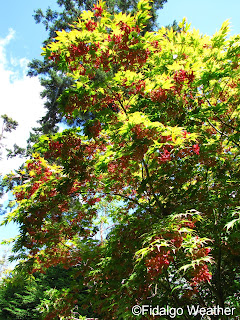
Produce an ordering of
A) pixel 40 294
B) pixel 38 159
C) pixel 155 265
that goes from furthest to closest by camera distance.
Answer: pixel 40 294 < pixel 38 159 < pixel 155 265

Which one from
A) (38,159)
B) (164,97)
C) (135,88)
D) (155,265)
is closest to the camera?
(155,265)

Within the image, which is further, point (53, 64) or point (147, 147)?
point (53, 64)

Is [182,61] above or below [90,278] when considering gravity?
above

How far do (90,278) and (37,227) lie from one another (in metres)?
1.45

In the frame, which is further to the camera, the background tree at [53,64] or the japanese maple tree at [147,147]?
the background tree at [53,64]

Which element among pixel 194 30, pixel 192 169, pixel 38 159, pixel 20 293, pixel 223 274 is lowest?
pixel 20 293

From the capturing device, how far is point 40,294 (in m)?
9.65

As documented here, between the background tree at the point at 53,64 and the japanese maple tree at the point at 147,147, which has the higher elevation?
the background tree at the point at 53,64

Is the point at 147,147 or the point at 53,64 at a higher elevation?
the point at 53,64

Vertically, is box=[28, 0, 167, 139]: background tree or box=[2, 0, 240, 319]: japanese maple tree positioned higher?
box=[28, 0, 167, 139]: background tree

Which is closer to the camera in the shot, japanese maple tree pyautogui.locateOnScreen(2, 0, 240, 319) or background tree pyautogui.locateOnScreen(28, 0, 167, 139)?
japanese maple tree pyautogui.locateOnScreen(2, 0, 240, 319)

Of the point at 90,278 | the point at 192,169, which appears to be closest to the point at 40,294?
the point at 90,278

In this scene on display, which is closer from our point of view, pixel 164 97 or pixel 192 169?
pixel 164 97

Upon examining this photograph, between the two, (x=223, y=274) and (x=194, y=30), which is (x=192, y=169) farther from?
(x=194, y=30)
